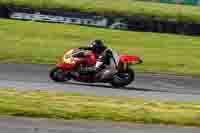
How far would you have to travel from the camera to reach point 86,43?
29078mm

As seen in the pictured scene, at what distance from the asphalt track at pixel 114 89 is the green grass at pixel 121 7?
9.68m

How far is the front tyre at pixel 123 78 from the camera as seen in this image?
17797mm

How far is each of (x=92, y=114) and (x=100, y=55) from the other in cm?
667

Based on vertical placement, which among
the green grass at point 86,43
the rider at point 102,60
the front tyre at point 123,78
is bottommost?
the green grass at point 86,43

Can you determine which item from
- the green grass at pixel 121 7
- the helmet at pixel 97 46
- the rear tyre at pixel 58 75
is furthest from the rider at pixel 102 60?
the green grass at pixel 121 7

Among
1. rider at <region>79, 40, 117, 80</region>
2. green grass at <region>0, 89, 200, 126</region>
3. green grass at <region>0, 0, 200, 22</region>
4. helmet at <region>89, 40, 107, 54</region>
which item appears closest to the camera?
green grass at <region>0, 89, 200, 126</region>

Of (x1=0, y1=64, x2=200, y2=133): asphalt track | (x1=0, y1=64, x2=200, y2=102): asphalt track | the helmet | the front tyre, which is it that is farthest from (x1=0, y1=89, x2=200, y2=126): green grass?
the helmet

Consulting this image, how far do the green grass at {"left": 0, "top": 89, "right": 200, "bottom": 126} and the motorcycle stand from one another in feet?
13.7

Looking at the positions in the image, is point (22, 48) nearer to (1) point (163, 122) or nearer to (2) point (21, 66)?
(2) point (21, 66)

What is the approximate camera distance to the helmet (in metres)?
17.8

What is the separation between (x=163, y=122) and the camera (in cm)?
1119

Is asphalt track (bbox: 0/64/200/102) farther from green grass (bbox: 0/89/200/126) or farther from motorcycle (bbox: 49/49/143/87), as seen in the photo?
green grass (bbox: 0/89/200/126)

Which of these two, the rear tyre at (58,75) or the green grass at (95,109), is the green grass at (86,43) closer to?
the rear tyre at (58,75)

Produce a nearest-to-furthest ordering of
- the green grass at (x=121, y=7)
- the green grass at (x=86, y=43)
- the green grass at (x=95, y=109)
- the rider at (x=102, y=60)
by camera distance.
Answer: the green grass at (x=95, y=109), the rider at (x=102, y=60), the green grass at (x=86, y=43), the green grass at (x=121, y=7)
